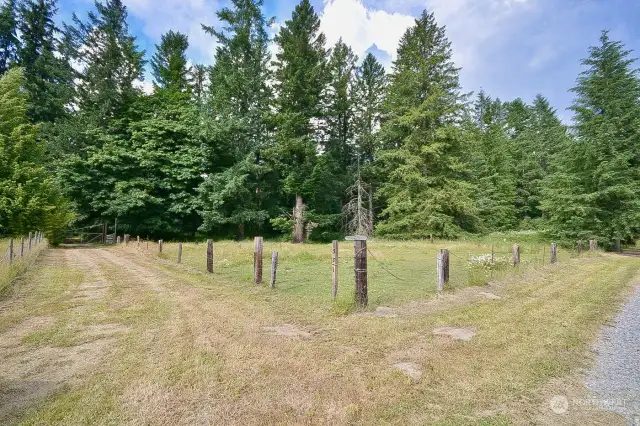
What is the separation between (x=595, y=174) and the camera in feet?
74.9

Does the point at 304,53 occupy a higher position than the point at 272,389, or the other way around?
the point at 304,53

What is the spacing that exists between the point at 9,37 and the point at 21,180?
815 inches

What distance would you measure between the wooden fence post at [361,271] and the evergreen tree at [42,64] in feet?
111

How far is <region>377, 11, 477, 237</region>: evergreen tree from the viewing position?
88.3 feet

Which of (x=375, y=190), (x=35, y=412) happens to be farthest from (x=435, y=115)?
(x=35, y=412)

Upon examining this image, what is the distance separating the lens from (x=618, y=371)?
3.80 m

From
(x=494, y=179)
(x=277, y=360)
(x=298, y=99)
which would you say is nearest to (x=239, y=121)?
Answer: (x=298, y=99)

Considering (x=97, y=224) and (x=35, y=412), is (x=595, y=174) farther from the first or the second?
(x=97, y=224)

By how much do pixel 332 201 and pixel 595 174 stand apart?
66.1 feet

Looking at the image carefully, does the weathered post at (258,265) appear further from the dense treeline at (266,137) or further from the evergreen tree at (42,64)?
the evergreen tree at (42,64)

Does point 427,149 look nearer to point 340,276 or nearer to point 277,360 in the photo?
point 340,276

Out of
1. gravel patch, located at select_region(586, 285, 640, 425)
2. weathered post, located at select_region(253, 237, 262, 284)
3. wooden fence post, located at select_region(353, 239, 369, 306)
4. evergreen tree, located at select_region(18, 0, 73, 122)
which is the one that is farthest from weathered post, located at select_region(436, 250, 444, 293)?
evergreen tree, located at select_region(18, 0, 73, 122)

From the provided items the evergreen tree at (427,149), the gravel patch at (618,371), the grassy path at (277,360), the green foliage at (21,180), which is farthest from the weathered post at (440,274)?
the green foliage at (21,180)

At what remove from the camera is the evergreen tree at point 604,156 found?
21.8 m
